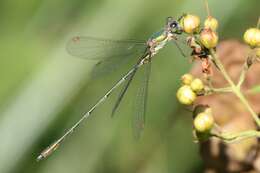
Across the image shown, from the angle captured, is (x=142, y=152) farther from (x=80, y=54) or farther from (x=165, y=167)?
(x=80, y=54)

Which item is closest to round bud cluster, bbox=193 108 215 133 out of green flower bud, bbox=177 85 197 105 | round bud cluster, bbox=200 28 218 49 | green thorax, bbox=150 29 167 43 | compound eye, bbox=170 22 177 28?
green flower bud, bbox=177 85 197 105

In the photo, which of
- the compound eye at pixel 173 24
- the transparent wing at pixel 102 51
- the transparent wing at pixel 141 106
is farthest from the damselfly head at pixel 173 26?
the transparent wing at pixel 102 51

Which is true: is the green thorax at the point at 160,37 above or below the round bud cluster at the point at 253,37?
above

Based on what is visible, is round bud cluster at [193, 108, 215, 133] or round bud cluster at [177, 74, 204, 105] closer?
round bud cluster at [193, 108, 215, 133]

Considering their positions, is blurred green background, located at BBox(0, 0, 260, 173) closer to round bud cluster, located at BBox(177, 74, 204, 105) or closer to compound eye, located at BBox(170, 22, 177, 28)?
compound eye, located at BBox(170, 22, 177, 28)

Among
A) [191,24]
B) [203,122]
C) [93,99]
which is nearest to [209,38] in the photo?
[191,24]

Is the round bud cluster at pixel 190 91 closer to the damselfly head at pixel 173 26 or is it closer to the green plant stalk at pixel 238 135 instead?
the green plant stalk at pixel 238 135
